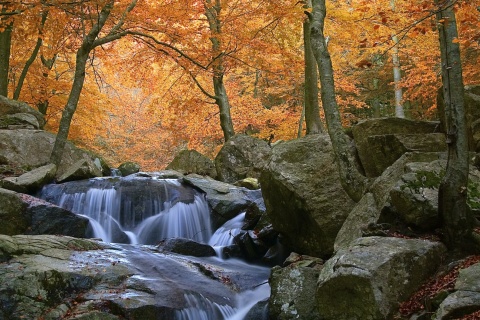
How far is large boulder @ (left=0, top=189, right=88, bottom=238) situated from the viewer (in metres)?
7.99

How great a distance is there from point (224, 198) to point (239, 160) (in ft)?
13.7

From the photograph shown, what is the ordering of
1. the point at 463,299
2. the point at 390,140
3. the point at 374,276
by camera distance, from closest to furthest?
the point at 463,299 < the point at 374,276 < the point at 390,140

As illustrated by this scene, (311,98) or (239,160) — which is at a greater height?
(311,98)

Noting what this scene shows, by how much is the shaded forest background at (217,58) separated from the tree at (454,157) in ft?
11.6

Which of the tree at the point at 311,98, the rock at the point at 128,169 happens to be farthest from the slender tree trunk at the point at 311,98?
the rock at the point at 128,169

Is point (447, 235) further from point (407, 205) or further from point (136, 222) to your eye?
point (136, 222)

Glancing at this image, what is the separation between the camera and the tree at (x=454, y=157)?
4699mm

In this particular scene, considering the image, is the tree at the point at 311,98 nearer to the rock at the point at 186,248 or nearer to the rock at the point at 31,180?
the rock at the point at 186,248

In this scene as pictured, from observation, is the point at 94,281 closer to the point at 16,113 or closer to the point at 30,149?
the point at 30,149

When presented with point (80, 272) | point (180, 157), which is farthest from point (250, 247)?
point (180, 157)

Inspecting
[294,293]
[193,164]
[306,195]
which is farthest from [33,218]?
[193,164]

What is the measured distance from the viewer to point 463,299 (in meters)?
3.56

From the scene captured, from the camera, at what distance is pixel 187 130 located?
21.2 m

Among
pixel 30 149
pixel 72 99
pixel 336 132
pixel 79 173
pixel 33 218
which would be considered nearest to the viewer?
pixel 336 132
